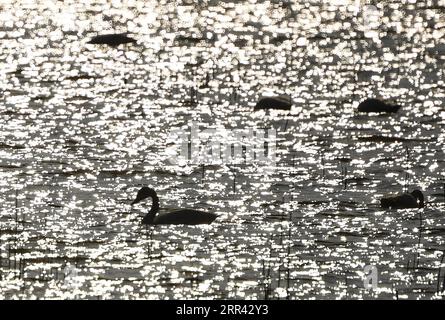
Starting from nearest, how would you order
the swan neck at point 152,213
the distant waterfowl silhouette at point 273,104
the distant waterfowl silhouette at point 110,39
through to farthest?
the swan neck at point 152,213, the distant waterfowl silhouette at point 273,104, the distant waterfowl silhouette at point 110,39

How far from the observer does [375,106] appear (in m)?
38.7

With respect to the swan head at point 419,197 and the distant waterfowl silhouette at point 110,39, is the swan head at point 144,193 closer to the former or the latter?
the swan head at point 419,197

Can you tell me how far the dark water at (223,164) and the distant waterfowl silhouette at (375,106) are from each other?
0.94ft

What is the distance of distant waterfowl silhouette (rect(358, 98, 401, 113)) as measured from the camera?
38688 millimetres

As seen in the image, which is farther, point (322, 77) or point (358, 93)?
point (322, 77)

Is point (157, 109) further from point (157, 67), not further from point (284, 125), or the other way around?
point (157, 67)

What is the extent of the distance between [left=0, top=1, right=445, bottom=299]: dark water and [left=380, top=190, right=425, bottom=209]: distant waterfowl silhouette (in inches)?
6.7

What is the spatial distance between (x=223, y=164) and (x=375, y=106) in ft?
24.8

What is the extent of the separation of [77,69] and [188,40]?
8.48 m

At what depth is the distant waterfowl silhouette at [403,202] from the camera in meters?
27.9

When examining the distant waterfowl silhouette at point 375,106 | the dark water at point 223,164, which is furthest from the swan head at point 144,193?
the distant waterfowl silhouette at point 375,106

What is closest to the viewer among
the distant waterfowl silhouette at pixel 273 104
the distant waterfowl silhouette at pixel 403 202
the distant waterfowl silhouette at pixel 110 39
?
the distant waterfowl silhouette at pixel 403 202

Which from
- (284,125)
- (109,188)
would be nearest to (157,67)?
(284,125)

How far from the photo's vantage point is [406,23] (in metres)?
59.2
